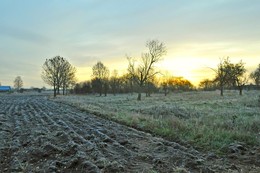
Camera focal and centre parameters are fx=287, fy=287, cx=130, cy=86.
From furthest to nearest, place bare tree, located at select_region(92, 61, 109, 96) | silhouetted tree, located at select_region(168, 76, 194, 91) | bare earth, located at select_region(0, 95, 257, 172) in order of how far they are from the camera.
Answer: silhouetted tree, located at select_region(168, 76, 194, 91), bare tree, located at select_region(92, 61, 109, 96), bare earth, located at select_region(0, 95, 257, 172)

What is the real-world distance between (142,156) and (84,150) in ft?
7.06

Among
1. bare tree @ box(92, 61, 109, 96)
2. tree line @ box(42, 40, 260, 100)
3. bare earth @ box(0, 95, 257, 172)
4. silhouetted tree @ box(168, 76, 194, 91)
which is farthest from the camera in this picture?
silhouetted tree @ box(168, 76, 194, 91)

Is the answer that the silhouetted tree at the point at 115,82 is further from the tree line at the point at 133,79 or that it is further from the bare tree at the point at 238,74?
the bare tree at the point at 238,74

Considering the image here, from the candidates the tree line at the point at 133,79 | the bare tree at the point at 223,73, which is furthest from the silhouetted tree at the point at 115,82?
the bare tree at the point at 223,73

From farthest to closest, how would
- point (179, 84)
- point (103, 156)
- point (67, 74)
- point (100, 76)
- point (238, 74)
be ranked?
point (179, 84), point (100, 76), point (67, 74), point (238, 74), point (103, 156)

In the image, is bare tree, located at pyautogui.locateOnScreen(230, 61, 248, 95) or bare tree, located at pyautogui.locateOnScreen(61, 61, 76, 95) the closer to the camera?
bare tree, located at pyautogui.locateOnScreen(230, 61, 248, 95)

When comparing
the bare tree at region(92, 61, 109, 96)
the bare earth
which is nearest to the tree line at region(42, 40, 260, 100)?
the bare tree at region(92, 61, 109, 96)

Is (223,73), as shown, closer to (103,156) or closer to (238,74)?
(238,74)

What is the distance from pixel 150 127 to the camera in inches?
614

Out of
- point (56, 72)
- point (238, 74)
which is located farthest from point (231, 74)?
point (56, 72)

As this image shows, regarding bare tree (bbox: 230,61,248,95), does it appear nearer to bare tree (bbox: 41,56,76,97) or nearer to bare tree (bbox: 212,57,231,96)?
bare tree (bbox: 212,57,231,96)

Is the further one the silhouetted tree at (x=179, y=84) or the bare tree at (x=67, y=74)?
the silhouetted tree at (x=179, y=84)

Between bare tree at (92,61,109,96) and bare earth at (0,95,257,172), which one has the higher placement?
bare tree at (92,61,109,96)

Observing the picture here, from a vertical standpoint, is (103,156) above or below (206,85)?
below
